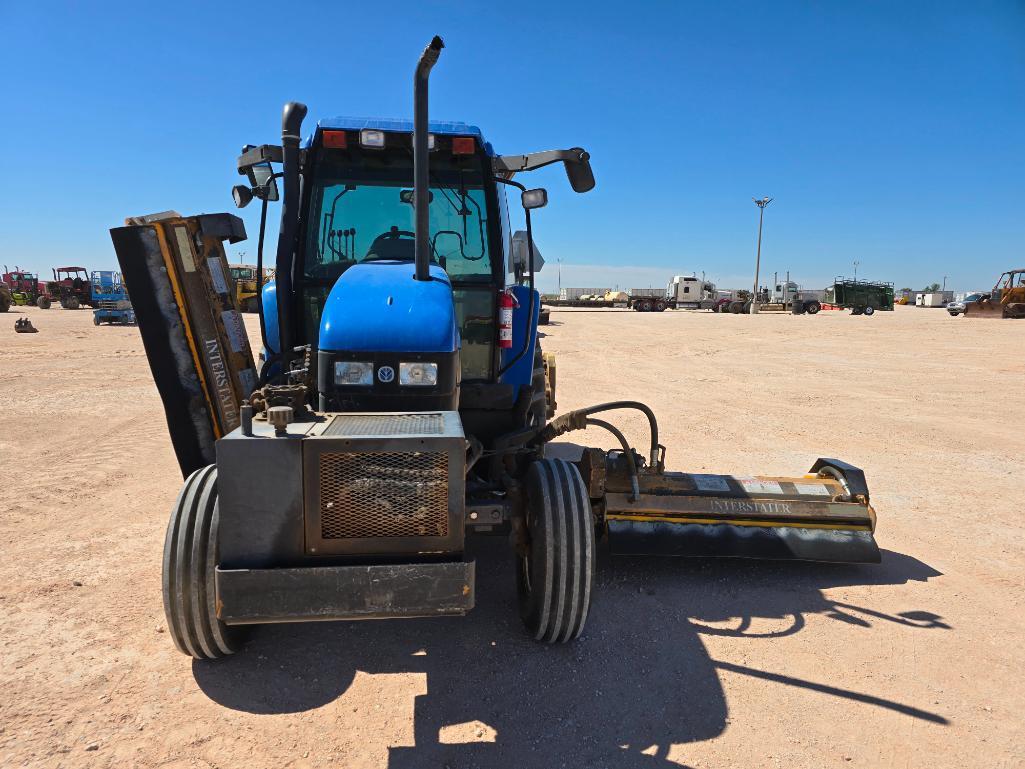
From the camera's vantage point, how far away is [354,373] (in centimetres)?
285

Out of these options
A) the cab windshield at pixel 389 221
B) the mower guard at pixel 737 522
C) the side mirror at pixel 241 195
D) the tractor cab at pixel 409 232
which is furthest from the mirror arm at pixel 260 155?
the mower guard at pixel 737 522

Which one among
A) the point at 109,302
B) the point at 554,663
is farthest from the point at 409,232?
the point at 109,302

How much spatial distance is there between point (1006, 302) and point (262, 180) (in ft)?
121

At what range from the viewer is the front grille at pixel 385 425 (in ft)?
7.61

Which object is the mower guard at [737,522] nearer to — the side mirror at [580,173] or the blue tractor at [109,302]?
the side mirror at [580,173]

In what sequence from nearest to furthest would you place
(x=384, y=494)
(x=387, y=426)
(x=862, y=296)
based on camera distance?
(x=384, y=494), (x=387, y=426), (x=862, y=296)

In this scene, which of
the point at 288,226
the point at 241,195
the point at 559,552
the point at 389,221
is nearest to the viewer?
the point at 559,552

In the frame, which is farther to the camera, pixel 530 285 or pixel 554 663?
pixel 530 285

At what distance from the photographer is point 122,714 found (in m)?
2.54

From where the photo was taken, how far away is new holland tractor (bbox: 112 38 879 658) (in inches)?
88.7

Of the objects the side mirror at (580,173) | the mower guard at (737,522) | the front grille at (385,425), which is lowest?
the mower guard at (737,522)

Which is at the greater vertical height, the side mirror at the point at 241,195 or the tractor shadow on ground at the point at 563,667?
the side mirror at the point at 241,195

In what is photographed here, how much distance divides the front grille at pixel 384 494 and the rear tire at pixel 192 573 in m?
0.68

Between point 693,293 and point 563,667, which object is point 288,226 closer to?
point 563,667
